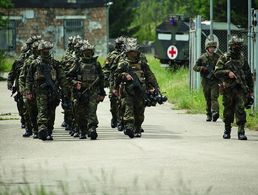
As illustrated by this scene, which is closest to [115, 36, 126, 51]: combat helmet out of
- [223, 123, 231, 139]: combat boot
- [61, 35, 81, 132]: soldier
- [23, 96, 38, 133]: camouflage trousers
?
[61, 35, 81, 132]: soldier

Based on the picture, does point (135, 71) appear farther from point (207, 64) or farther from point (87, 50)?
point (207, 64)

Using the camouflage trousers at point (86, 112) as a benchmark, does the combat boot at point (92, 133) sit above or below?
below

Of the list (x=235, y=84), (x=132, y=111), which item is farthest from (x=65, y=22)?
(x=235, y=84)

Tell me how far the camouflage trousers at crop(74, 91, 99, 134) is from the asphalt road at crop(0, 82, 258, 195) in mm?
377

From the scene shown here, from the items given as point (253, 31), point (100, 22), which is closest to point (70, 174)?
point (253, 31)

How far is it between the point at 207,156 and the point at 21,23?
2330 inches

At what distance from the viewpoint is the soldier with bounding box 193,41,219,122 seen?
1050 inches

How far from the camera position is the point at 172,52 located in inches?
1828

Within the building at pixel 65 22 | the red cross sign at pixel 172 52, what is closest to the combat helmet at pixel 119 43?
the red cross sign at pixel 172 52

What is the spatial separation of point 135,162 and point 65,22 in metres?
59.6

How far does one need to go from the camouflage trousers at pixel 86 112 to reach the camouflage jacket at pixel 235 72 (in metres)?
2.35

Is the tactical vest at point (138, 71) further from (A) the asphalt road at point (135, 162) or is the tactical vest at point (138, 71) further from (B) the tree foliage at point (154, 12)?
(B) the tree foliage at point (154, 12)

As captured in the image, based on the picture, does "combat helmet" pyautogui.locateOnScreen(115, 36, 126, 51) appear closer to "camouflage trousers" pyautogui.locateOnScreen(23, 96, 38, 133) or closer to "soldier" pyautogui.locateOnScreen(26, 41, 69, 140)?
"soldier" pyautogui.locateOnScreen(26, 41, 69, 140)

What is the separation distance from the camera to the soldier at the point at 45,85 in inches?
845
